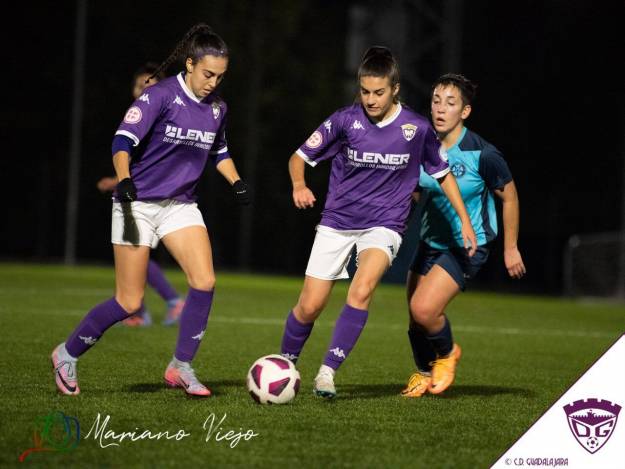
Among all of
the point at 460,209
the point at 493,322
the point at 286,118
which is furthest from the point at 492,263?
the point at 460,209

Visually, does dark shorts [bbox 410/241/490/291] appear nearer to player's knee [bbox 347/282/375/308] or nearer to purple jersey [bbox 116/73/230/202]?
player's knee [bbox 347/282/375/308]

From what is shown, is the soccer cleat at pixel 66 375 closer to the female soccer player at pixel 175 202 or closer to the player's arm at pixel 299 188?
the female soccer player at pixel 175 202

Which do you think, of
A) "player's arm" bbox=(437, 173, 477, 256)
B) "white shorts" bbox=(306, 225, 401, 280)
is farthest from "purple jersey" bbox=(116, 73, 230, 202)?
"player's arm" bbox=(437, 173, 477, 256)

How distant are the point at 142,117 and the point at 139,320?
452 centimetres

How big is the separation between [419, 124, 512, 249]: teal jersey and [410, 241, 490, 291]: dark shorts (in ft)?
0.14

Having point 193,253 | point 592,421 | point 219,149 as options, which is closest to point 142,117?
point 219,149

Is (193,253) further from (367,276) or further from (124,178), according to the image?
(367,276)

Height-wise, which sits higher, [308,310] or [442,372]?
[308,310]

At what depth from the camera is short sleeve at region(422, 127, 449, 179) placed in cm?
579

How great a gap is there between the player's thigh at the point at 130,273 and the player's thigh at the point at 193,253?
0.52 ft

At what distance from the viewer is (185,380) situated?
5547mm

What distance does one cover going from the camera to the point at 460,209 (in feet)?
19.0

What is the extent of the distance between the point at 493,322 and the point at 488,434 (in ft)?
24.0

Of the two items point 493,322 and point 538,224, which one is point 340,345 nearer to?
point 493,322
